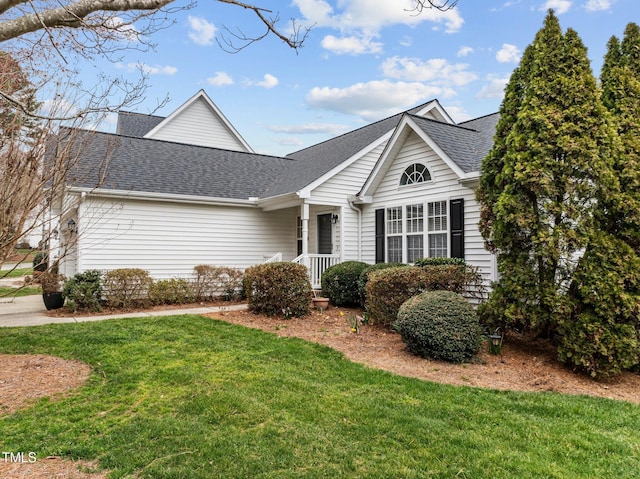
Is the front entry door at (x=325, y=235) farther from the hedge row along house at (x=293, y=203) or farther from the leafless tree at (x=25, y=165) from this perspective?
the leafless tree at (x=25, y=165)

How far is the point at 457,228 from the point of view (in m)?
8.79

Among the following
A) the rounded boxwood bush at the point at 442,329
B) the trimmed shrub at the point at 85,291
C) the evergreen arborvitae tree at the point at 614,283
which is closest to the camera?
the evergreen arborvitae tree at the point at 614,283

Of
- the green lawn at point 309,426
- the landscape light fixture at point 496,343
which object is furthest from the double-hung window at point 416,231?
the green lawn at point 309,426

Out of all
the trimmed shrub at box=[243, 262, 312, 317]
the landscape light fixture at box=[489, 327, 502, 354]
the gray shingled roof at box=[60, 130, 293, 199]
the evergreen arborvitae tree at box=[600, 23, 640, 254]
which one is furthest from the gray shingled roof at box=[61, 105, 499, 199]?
the trimmed shrub at box=[243, 262, 312, 317]

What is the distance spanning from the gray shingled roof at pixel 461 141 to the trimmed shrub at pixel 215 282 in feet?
21.2

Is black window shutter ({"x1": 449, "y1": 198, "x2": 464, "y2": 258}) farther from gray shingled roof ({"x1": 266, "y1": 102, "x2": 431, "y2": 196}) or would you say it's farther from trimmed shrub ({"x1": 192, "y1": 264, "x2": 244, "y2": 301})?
trimmed shrub ({"x1": 192, "y1": 264, "x2": 244, "y2": 301})

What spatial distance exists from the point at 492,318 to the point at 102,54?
7.09 meters

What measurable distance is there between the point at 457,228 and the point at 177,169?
909cm

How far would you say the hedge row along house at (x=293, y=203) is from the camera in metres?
9.24

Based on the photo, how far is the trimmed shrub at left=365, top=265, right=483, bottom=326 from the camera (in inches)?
301

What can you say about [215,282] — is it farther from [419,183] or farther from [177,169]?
[419,183]

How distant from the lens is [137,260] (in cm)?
1105

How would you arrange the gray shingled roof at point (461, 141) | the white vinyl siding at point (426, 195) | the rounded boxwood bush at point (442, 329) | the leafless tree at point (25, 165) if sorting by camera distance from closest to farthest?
the leafless tree at point (25, 165) < the rounded boxwood bush at point (442, 329) < the white vinyl siding at point (426, 195) < the gray shingled roof at point (461, 141)

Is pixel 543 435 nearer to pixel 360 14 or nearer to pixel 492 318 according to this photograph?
pixel 492 318
